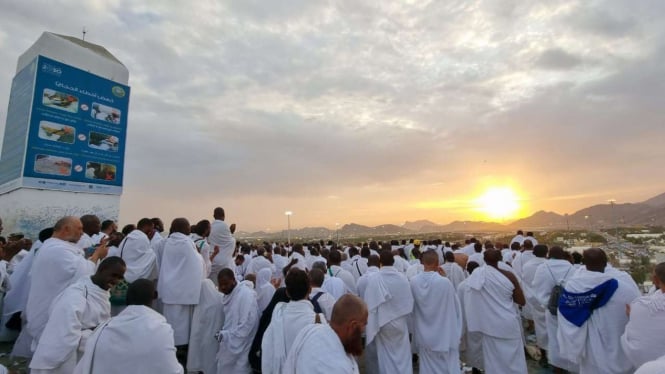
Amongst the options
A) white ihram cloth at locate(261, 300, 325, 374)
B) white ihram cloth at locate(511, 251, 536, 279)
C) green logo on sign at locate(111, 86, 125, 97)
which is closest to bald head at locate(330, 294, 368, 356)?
white ihram cloth at locate(261, 300, 325, 374)

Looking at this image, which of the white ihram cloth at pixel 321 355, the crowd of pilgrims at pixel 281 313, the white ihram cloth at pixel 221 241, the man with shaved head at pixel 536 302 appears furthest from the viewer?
the man with shaved head at pixel 536 302

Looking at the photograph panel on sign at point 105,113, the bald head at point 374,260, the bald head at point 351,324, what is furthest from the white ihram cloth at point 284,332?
the photograph panel on sign at point 105,113

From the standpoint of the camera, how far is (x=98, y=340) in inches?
108

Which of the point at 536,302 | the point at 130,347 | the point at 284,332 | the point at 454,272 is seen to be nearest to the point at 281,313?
the point at 284,332

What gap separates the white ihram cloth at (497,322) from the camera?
5.61 metres

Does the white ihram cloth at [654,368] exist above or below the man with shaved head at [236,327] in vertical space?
above

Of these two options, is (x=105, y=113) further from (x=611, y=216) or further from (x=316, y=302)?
(x=611, y=216)

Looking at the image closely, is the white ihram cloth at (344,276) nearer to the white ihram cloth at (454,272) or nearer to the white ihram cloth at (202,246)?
the white ihram cloth at (202,246)

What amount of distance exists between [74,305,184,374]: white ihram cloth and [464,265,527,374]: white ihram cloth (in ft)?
15.8

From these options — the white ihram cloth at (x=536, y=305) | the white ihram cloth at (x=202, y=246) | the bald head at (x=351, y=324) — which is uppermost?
the white ihram cloth at (x=202, y=246)

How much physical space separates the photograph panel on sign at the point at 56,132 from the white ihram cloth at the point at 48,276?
1206 cm

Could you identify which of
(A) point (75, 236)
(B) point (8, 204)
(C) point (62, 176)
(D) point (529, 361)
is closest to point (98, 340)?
(A) point (75, 236)

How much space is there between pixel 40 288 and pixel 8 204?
12901 millimetres

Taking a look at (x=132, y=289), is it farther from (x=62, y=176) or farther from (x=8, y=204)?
(x=8, y=204)
